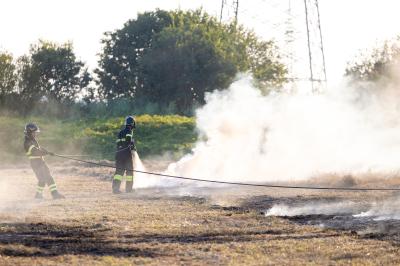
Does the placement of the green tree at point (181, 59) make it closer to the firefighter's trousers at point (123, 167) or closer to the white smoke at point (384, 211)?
the firefighter's trousers at point (123, 167)

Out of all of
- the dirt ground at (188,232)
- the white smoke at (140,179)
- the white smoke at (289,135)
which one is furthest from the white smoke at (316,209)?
the white smoke at (289,135)

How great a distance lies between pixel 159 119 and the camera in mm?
49875

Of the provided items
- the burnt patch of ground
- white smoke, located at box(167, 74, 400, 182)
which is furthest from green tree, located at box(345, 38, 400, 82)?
the burnt patch of ground

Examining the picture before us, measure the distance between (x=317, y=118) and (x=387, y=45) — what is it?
16839mm

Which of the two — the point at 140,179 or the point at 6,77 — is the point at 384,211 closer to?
the point at 140,179

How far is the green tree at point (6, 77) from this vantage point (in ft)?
183

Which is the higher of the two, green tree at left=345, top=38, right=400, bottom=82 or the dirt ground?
green tree at left=345, top=38, right=400, bottom=82

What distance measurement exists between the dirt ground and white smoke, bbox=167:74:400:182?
7.21m

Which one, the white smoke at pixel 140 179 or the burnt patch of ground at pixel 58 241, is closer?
the burnt patch of ground at pixel 58 241

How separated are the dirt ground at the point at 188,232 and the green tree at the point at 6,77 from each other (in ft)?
112

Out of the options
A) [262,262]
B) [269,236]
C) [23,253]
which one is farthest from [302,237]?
[23,253]

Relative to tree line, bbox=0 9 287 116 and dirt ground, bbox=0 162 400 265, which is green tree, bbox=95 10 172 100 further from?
dirt ground, bbox=0 162 400 265

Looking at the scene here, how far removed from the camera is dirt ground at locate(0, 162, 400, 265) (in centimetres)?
1170

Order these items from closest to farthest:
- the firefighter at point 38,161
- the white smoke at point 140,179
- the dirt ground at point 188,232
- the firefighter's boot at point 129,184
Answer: the dirt ground at point 188,232 < the firefighter at point 38,161 < the firefighter's boot at point 129,184 < the white smoke at point 140,179
